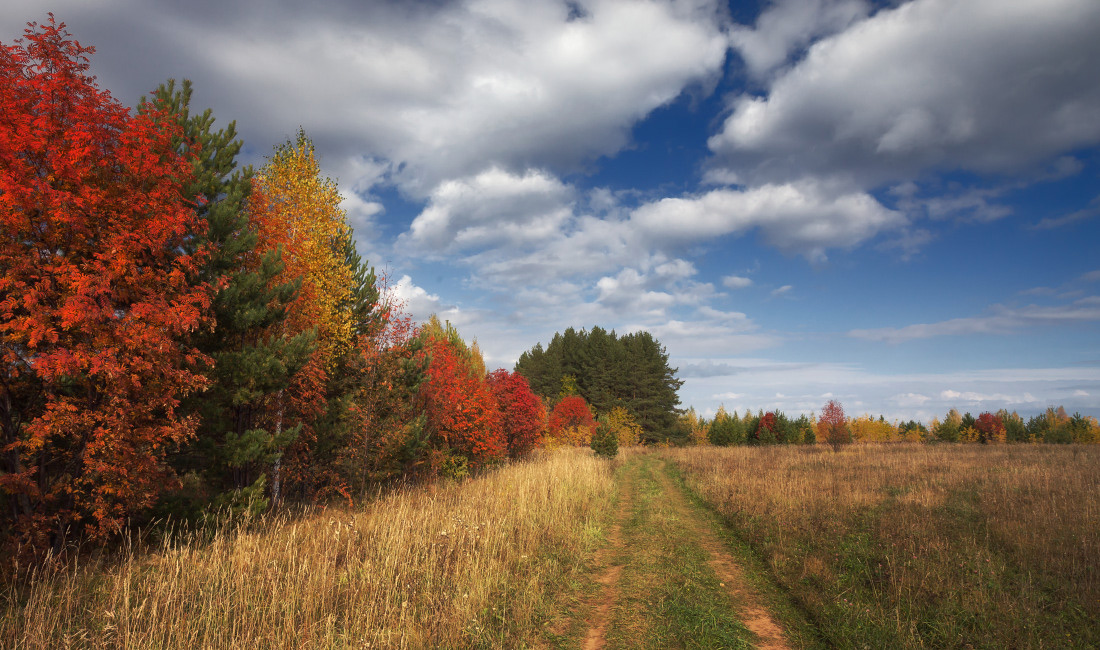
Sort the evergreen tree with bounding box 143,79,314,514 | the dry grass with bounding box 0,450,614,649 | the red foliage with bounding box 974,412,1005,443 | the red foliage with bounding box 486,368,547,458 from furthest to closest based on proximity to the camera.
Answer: the red foliage with bounding box 974,412,1005,443
the red foliage with bounding box 486,368,547,458
the evergreen tree with bounding box 143,79,314,514
the dry grass with bounding box 0,450,614,649

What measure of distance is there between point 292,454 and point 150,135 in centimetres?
986

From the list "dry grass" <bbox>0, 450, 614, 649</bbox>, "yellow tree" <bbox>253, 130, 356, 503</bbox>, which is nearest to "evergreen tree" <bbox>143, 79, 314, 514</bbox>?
"yellow tree" <bbox>253, 130, 356, 503</bbox>

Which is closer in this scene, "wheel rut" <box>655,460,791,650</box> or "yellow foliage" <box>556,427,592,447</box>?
"wheel rut" <box>655,460,791,650</box>

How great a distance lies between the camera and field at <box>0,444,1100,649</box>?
5438mm

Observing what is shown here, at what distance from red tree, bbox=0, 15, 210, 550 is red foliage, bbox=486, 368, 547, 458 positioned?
19181mm

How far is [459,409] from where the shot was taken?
779 inches

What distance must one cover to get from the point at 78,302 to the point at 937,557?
15232 millimetres

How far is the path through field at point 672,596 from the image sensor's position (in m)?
5.91

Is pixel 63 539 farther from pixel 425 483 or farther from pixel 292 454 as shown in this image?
pixel 425 483

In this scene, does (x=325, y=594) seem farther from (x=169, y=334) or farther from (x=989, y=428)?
(x=989, y=428)

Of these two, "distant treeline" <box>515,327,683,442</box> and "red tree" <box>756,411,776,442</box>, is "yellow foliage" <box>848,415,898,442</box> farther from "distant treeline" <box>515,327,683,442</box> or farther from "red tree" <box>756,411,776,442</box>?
"distant treeline" <box>515,327,683,442</box>

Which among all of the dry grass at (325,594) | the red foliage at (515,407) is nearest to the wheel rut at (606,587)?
the dry grass at (325,594)

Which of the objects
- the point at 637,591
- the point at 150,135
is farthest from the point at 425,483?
the point at 150,135

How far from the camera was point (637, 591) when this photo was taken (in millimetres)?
7535
